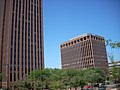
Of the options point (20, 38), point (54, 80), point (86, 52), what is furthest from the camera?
point (86, 52)

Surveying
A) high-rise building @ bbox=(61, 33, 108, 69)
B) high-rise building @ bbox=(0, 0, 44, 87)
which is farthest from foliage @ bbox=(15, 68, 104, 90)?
high-rise building @ bbox=(61, 33, 108, 69)

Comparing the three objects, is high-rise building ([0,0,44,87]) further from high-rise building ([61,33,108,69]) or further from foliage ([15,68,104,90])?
high-rise building ([61,33,108,69])

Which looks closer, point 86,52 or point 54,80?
point 54,80

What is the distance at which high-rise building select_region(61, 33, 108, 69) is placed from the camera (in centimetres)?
13443

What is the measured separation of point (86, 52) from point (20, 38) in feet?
204

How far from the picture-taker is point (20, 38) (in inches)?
3533

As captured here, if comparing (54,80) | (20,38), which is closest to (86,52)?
(20,38)

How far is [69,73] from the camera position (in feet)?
216

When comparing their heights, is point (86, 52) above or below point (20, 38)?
below

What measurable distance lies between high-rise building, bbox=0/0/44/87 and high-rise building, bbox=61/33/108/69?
48983mm

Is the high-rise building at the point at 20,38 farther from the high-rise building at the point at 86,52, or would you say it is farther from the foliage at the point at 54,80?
the high-rise building at the point at 86,52

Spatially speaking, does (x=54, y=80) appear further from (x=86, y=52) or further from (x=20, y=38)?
(x=86, y=52)

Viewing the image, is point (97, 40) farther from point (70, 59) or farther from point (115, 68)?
point (115, 68)

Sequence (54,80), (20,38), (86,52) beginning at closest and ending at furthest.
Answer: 1. (54,80)
2. (20,38)
3. (86,52)
